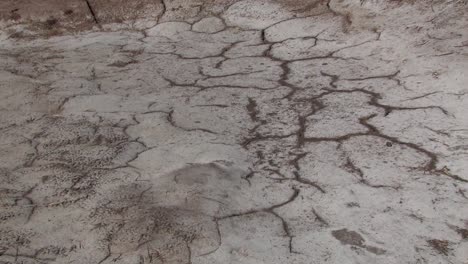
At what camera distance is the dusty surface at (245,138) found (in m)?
1.79

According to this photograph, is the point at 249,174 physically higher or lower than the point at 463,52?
lower

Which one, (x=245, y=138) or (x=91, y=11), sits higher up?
(x=91, y=11)

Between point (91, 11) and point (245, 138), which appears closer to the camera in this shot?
point (245, 138)

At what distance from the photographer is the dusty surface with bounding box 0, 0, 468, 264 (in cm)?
179

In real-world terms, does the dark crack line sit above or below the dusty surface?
above

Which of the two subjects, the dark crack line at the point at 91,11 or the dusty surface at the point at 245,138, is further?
the dark crack line at the point at 91,11

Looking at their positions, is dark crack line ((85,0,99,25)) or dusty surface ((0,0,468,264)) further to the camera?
dark crack line ((85,0,99,25))

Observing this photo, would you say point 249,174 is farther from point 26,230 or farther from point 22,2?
point 22,2

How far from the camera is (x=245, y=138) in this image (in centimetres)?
239

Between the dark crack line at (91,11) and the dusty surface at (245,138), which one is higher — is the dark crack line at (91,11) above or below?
above

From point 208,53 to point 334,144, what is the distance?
1.30m

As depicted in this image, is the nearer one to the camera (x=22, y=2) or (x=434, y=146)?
(x=434, y=146)

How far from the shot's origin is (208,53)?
3.38m

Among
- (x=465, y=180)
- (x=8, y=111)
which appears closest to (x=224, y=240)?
(x=465, y=180)
